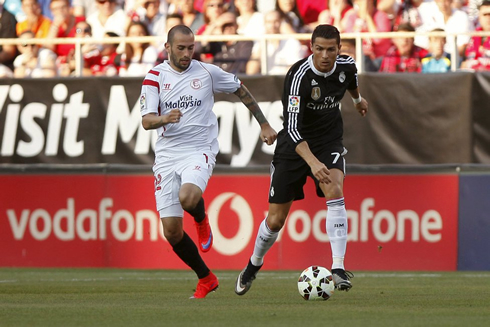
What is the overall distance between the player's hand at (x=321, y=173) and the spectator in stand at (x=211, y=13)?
671 centimetres

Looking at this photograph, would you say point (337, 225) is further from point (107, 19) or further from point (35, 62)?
point (107, 19)

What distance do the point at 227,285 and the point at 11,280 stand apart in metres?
2.52

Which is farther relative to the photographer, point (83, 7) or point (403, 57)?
point (83, 7)

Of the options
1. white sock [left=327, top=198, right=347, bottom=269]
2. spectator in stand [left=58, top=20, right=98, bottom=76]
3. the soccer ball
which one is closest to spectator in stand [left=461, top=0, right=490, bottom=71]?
spectator in stand [left=58, top=20, right=98, bottom=76]

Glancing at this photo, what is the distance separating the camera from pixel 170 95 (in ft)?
28.4

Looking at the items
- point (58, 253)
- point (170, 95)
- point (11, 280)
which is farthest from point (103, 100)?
point (170, 95)

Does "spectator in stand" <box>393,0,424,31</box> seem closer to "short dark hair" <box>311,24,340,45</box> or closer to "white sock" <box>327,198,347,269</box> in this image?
"short dark hair" <box>311,24,340,45</box>

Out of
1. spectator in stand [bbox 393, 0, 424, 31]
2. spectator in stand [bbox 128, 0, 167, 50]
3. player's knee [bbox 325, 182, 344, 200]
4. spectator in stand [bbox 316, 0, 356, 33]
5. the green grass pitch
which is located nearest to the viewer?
the green grass pitch

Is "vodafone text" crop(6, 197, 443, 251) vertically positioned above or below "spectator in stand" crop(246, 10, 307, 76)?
below

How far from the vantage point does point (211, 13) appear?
1455 centimetres

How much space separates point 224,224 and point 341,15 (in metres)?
3.33

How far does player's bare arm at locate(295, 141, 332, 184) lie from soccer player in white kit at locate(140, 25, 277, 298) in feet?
1.10

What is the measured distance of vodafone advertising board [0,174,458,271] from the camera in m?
12.9

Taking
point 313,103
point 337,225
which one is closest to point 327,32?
point 313,103
